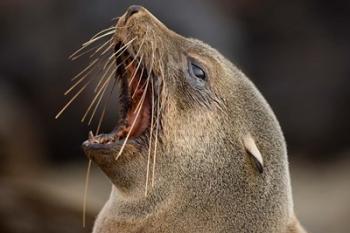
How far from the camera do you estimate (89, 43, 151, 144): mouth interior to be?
5543 mm

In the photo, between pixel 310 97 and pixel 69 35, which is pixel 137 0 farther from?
pixel 310 97

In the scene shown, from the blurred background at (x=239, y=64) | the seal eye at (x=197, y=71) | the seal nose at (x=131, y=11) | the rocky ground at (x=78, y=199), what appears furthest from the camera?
the blurred background at (x=239, y=64)

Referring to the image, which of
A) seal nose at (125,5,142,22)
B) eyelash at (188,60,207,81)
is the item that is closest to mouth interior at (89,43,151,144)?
seal nose at (125,5,142,22)

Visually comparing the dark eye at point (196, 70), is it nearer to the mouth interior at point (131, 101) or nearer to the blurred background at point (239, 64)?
the mouth interior at point (131, 101)

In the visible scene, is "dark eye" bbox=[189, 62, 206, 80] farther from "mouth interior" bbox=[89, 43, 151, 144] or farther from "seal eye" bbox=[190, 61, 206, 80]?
"mouth interior" bbox=[89, 43, 151, 144]

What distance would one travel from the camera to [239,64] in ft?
57.7

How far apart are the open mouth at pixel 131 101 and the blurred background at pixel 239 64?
1009 cm

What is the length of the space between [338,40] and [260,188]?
1322 cm

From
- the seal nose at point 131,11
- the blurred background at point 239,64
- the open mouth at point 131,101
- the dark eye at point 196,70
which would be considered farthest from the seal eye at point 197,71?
the blurred background at point 239,64

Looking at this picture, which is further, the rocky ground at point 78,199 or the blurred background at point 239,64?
the blurred background at point 239,64

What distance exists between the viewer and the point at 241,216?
5480 millimetres

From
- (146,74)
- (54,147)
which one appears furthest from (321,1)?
(146,74)

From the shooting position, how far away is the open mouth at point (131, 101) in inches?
217

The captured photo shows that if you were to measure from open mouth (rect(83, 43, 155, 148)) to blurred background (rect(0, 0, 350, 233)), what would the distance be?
1009 cm
